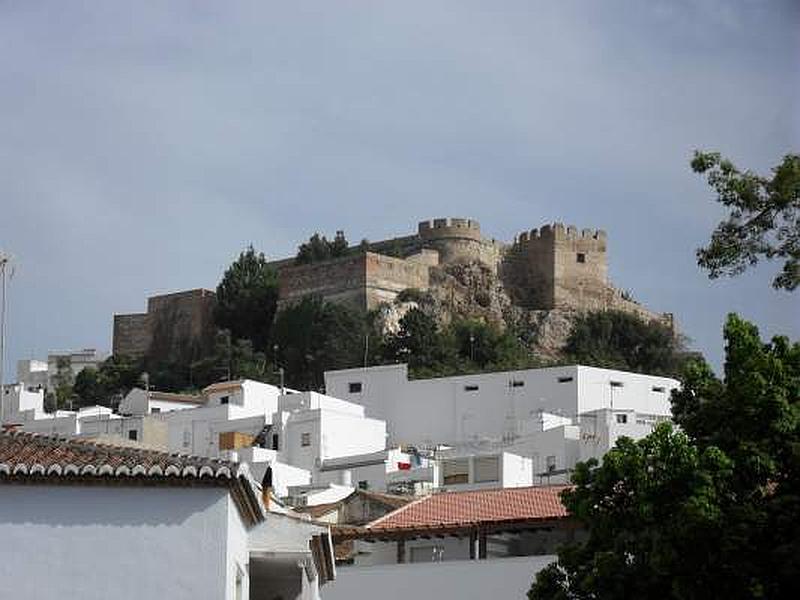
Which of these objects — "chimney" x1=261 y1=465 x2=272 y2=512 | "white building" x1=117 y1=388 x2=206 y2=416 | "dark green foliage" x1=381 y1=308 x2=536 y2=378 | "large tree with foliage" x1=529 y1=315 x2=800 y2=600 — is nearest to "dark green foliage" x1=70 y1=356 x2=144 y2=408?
"white building" x1=117 y1=388 x2=206 y2=416

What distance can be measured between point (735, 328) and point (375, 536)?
1413 cm

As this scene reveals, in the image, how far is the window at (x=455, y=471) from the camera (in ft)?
179

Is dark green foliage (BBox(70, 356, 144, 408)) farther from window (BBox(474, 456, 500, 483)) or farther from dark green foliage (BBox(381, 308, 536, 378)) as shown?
window (BBox(474, 456, 500, 483))

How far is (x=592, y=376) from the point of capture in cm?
7175

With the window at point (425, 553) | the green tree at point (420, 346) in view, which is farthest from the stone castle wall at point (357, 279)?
the window at point (425, 553)

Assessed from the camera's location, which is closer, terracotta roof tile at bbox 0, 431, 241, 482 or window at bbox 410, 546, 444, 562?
terracotta roof tile at bbox 0, 431, 241, 482

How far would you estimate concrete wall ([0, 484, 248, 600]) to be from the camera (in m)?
17.8

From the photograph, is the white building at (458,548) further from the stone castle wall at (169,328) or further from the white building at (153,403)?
the stone castle wall at (169,328)

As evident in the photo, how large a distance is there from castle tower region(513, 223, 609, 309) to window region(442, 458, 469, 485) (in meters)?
42.0

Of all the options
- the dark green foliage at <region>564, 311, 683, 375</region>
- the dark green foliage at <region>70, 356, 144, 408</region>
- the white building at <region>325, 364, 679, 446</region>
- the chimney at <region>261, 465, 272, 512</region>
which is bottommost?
the chimney at <region>261, 465, 272, 512</region>

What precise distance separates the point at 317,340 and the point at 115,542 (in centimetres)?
6926

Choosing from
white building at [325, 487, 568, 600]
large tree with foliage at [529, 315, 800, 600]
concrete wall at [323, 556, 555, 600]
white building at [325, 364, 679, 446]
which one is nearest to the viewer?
large tree with foliage at [529, 315, 800, 600]

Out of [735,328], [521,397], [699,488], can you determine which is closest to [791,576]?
[699,488]

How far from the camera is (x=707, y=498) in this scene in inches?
883
